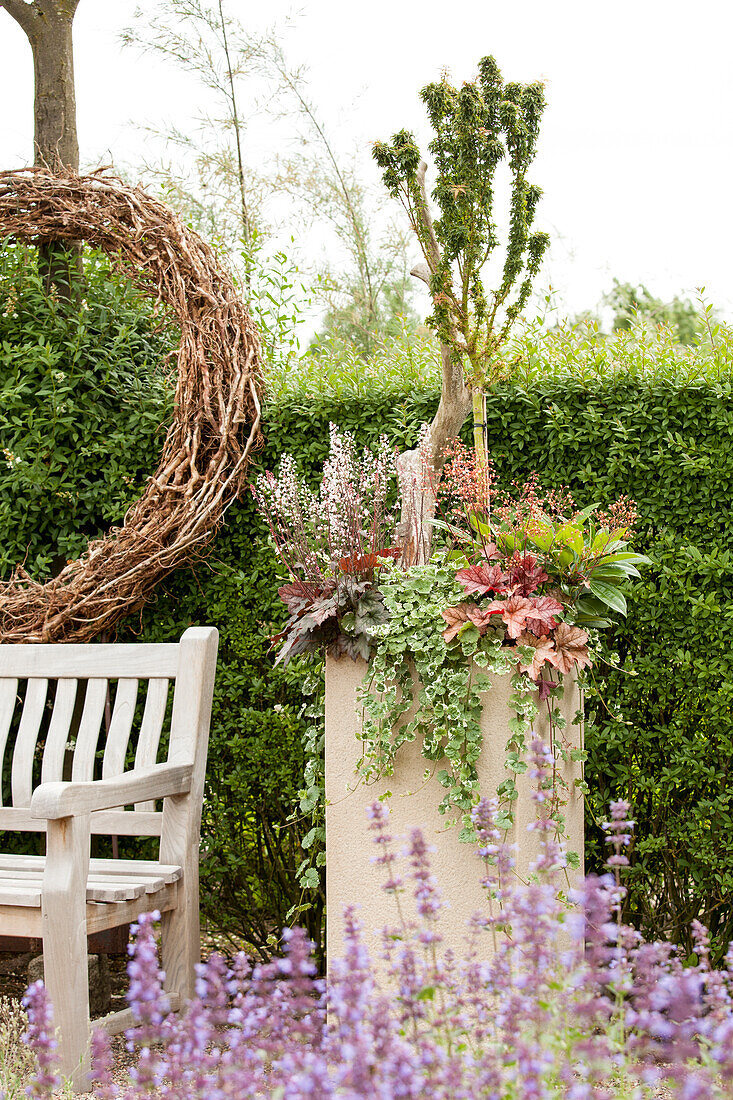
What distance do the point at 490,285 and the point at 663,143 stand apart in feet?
29.0

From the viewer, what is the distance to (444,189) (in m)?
3.04

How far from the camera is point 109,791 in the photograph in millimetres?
2656

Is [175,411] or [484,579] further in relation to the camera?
[175,411]

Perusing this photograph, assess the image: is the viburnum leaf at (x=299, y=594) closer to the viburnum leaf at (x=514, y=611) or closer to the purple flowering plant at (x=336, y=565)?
the purple flowering plant at (x=336, y=565)

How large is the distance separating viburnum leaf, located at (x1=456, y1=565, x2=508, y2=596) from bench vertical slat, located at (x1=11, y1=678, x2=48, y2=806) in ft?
5.28

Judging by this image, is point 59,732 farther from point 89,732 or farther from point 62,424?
point 62,424

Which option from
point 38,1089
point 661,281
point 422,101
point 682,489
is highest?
point 661,281

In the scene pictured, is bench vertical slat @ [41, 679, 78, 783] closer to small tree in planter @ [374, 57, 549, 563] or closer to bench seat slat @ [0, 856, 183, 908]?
bench seat slat @ [0, 856, 183, 908]

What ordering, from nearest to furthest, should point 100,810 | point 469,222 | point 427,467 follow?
point 100,810, point 427,467, point 469,222

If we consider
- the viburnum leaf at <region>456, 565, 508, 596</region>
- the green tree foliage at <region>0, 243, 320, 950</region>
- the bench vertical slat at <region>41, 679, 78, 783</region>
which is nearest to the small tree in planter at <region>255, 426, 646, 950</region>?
the viburnum leaf at <region>456, 565, 508, 596</region>

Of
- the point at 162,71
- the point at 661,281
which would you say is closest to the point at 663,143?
Answer: the point at 661,281

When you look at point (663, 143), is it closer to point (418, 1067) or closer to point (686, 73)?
point (686, 73)

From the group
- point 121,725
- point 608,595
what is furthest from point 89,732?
point 608,595

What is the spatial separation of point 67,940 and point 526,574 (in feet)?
4.95
